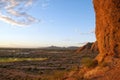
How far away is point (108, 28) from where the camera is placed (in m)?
19.1

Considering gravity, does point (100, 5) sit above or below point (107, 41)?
above

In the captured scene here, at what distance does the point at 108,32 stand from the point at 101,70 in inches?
112

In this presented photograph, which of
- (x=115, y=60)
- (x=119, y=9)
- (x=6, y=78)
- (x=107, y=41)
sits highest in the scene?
(x=119, y=9)

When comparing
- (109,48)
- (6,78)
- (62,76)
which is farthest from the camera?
(6,78)

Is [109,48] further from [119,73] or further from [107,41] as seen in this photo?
[119,73]

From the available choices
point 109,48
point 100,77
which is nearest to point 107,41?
point 109,48

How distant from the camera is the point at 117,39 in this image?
18.5 meters

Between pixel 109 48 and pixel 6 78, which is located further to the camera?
pixel 6 78

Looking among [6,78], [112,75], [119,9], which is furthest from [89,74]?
Answer: [6,78]

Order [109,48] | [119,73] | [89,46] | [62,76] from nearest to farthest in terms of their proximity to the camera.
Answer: [119,73], [109,48], [62,76], [89,46]

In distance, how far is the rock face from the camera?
60.2 feet

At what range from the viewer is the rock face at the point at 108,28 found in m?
18.3

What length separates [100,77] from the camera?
16984 mm

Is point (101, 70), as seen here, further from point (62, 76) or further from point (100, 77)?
point (62, 76)
